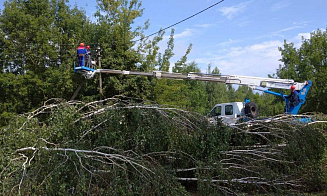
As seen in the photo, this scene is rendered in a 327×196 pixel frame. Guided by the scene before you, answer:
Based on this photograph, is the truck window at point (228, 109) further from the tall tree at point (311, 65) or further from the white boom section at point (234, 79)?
the tall tree at point (311, 65)

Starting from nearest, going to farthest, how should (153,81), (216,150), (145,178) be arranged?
1. (145,178)
2. (216,150)
3. (153,81)

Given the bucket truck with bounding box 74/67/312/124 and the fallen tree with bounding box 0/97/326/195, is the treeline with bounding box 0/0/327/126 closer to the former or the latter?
the bucket truck with bounding box 74/67/312/124

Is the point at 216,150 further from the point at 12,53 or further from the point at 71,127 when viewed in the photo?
the point at 12,53

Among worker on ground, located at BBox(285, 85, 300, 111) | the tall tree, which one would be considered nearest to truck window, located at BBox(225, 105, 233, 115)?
worker on ground, located at BBox(285, 85, 300, 111)

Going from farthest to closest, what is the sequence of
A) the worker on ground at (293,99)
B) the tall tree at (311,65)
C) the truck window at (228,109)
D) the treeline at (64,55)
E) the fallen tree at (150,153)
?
the tall tree at (311,65) → the treeline at (64,55) → the truck window at (228,109) → the worker on ground at (293,99) → the fallen tree at (150,153)

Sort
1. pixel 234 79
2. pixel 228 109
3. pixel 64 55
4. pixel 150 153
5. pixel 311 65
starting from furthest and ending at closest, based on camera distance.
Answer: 1. pixel 311 65
2. pixel 64 55
3. pixel 228 109
4. pixel 234 79
5. pixel 150 153

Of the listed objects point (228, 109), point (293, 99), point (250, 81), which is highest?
point (250, 81)

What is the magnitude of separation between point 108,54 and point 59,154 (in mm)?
10913

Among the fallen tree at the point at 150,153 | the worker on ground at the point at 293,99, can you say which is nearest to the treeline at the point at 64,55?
the worker on ground at the point at 293,99

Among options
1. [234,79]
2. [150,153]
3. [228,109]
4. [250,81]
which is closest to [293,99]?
[250,81]

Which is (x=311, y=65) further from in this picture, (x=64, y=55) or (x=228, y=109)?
(x=64, y=55)

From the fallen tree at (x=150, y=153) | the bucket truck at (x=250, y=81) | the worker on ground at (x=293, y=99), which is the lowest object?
the fallen tree at (x=150, y=153)

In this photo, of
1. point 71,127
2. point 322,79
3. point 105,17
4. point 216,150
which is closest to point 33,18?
point 105,17

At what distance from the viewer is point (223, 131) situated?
5613 mm
